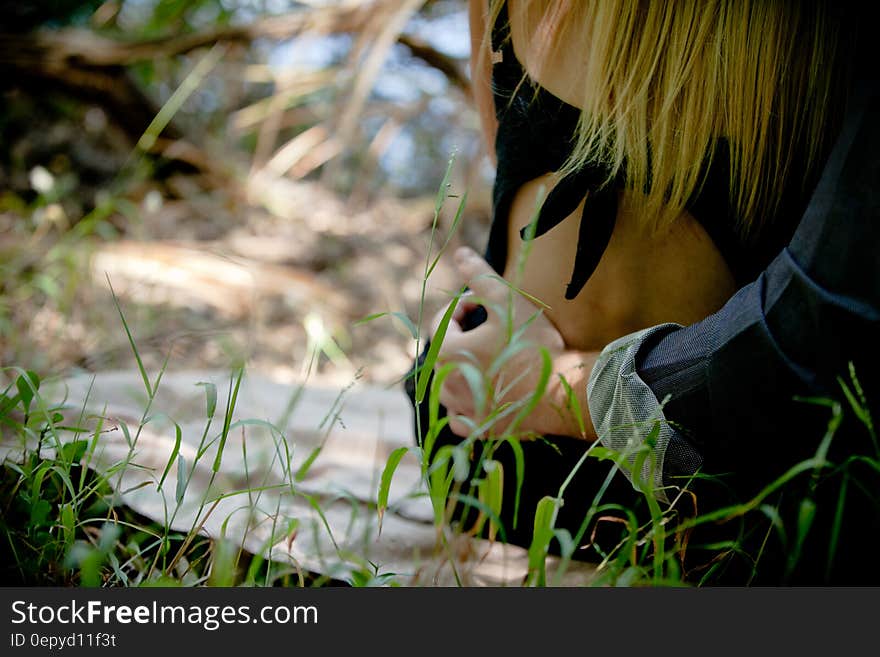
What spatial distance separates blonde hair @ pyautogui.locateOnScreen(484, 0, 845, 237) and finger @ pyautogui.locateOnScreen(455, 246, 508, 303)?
19 centimetres

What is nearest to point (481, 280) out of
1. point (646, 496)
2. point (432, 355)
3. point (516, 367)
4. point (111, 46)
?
point (516, 367)

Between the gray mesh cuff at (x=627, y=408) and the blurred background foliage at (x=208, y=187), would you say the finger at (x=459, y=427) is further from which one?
the blurred background foliage at (x=208, y=187)

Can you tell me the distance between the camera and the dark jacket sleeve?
0.57 metres

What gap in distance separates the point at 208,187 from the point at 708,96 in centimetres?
265

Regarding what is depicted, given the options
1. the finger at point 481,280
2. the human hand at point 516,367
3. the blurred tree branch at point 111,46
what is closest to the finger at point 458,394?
the human hand at point 516,367

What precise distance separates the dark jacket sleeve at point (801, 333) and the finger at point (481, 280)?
0.30 m

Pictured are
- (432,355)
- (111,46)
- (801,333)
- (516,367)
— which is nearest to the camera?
(801,333)

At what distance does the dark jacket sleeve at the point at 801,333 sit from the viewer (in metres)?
0.57

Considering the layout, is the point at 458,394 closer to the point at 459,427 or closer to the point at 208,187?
the point at 459,427

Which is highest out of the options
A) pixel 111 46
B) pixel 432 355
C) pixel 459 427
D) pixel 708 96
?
pixel 111 46

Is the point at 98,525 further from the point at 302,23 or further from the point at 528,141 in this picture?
the point at 302,23

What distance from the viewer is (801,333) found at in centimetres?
60

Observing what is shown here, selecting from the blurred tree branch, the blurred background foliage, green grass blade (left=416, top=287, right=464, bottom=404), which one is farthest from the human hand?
the blurred tree branch

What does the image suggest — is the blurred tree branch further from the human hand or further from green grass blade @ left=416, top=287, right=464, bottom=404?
green grass blade @ left=416, top=287, right=464, bottom=404
